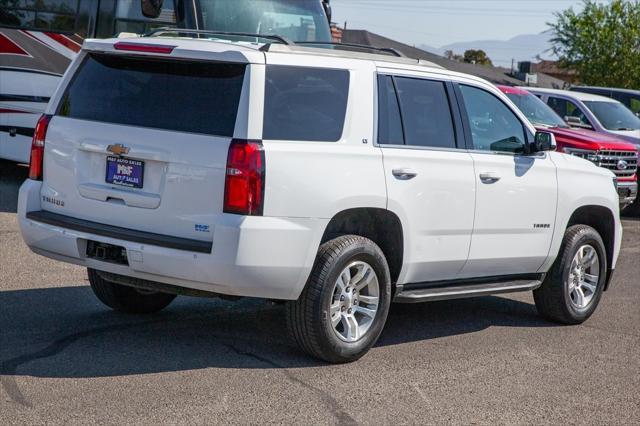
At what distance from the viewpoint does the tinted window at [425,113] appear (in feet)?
23.3

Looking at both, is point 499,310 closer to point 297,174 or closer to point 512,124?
point 512,124

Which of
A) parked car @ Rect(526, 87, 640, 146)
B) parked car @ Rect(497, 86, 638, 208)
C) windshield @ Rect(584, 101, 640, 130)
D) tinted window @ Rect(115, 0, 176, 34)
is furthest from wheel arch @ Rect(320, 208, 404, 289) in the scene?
windshield @ Rect(584, 101, 640, 130)

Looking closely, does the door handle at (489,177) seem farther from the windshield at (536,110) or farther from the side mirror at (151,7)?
the windshield at (536,110)

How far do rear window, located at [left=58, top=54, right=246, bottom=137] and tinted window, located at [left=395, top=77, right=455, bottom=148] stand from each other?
1.37m

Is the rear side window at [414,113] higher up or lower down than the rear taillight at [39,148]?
higher up

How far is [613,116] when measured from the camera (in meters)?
18.5

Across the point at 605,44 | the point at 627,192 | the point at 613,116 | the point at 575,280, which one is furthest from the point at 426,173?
the point at 605,44

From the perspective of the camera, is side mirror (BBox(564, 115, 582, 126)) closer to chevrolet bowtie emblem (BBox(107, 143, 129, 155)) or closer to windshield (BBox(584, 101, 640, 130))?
windshield (BBox(584, 101, 640, 130))

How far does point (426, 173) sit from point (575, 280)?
2.29 metres

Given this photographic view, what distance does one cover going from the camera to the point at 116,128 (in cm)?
645

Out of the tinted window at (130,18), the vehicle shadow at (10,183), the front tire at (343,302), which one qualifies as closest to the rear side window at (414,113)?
the front tire at (343,302)

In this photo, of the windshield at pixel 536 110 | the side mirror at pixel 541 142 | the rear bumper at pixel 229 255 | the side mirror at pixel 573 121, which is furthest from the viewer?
the side mirror at pixel 573 121

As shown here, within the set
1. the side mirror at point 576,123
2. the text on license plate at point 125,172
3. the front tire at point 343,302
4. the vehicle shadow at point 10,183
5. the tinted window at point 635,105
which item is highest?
the tinted window at point 635,105

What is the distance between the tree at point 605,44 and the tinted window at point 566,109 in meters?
27.5
